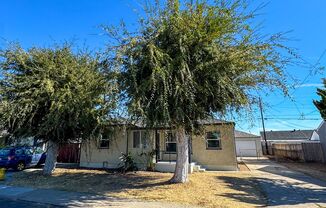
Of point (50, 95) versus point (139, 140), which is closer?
point (50, 95)

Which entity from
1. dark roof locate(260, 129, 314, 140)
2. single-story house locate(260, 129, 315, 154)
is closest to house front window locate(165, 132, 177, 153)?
single-story house locate(260, 129, 315, 154)

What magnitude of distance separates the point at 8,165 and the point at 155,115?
12.6 metres

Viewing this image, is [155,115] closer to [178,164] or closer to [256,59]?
[178,164]

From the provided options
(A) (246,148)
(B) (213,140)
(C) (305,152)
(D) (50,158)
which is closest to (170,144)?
(B) (213,140)

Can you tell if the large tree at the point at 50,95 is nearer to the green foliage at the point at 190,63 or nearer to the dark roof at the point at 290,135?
the green foliage at the point at 190,63

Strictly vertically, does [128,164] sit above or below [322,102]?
below

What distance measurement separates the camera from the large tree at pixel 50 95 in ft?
35.9

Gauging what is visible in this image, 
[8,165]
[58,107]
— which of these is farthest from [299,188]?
[8,165]

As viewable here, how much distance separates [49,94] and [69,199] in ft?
19.1

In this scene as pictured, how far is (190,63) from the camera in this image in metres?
8.21

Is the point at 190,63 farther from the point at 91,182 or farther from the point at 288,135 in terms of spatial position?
the point at 288,135

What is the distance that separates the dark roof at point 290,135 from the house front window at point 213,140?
38.4 meters

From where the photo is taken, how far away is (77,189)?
9.18 meters

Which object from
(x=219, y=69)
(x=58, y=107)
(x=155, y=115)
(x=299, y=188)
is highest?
(x=219, y=69)
